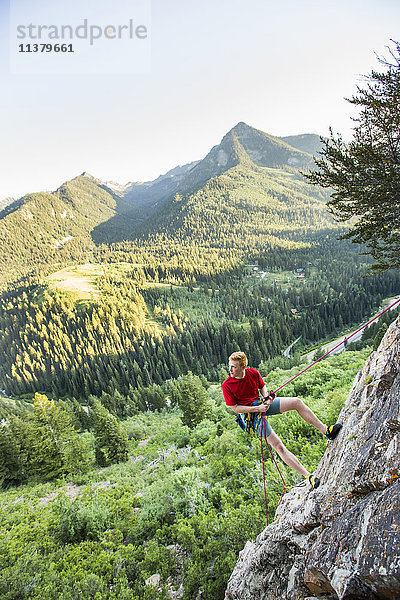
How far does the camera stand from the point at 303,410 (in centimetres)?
696

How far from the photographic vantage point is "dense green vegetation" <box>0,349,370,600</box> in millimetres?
9836

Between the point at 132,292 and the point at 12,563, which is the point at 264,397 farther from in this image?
the point at 132,292

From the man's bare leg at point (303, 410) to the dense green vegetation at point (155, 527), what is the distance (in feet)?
22.3

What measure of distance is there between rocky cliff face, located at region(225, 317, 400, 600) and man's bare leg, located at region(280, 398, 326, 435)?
0.54 m

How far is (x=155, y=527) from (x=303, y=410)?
11786 millimetres

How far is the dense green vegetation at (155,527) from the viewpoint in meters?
9.84

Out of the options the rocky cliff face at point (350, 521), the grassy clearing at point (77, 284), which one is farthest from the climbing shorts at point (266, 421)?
the grassy clearing at point (77, 284)

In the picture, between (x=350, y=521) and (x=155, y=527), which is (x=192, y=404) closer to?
(x=155, y=527)

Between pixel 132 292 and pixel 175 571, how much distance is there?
5788 inches

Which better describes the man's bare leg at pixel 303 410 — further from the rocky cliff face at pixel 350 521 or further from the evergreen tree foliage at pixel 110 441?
the evergreen tree foliage at pixel 110 441

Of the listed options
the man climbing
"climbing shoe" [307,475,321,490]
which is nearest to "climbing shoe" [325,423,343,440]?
the man climbing

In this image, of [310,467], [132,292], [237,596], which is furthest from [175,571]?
[132,292]

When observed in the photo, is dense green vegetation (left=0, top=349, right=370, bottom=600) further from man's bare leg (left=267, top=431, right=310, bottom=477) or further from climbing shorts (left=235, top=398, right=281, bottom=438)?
climbing shorts (left=235, top=398, right=281, bottom=438)

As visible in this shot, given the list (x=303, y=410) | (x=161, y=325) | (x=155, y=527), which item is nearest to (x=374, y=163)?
(x=303, y=410)
